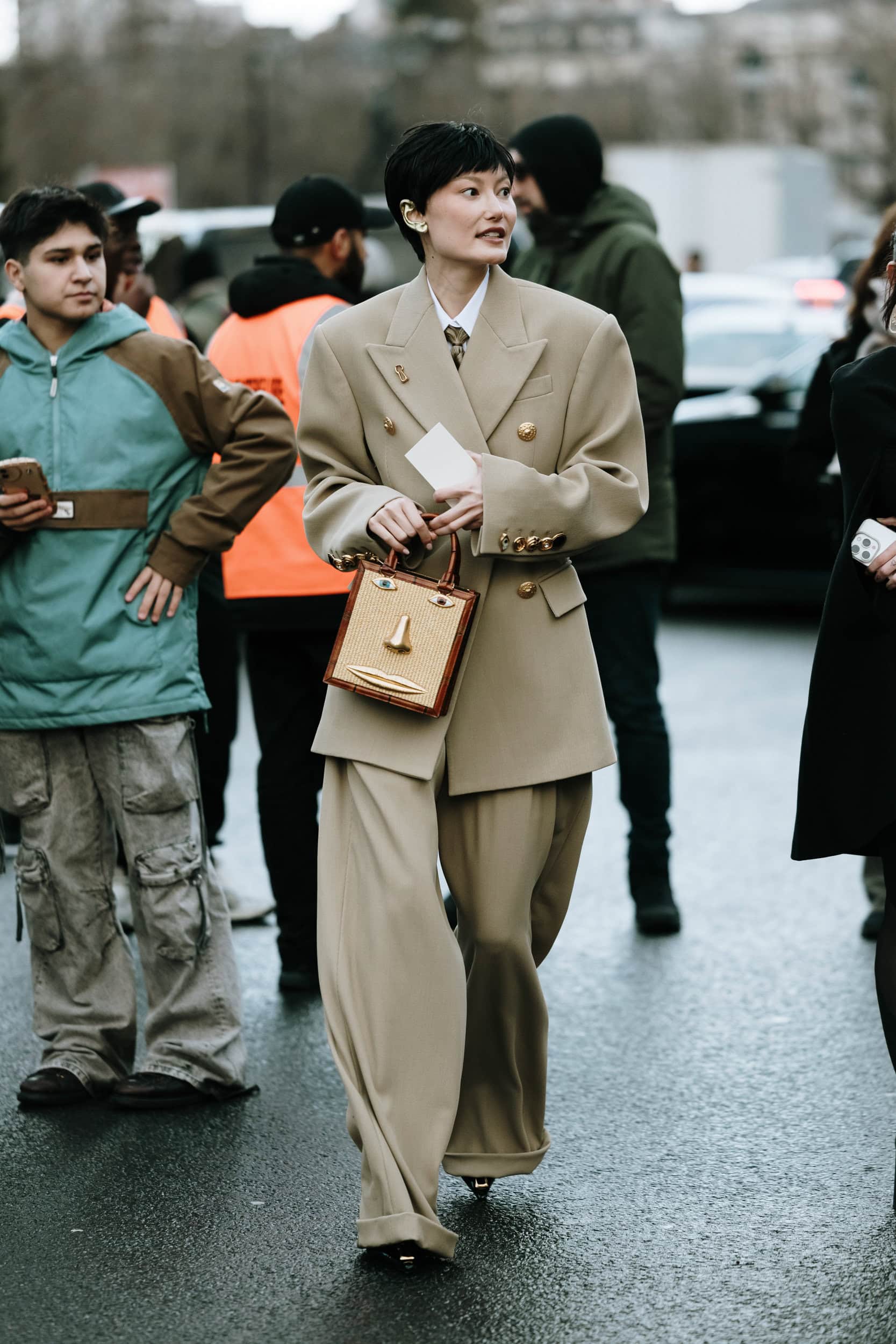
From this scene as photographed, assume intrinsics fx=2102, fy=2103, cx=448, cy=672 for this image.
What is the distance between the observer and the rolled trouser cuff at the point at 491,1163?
13.7 ft

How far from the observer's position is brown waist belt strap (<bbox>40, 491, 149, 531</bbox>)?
4781mm

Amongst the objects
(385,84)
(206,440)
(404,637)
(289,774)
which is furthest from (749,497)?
(385,84)

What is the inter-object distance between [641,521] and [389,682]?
264cm

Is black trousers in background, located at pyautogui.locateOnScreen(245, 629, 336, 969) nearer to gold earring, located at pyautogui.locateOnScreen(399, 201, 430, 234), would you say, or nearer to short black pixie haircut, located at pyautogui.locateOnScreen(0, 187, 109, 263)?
short black pixie haircut, located at pyautogui.locateOnScreen(0, 187, 109, 263)

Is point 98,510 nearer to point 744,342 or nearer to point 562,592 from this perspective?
point 562,592

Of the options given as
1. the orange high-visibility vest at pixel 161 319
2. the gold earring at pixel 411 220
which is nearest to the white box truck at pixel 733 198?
the orange high-visibility vest at pixel 161 319

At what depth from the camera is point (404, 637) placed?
3.85 meters

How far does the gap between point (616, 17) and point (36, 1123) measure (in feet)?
403

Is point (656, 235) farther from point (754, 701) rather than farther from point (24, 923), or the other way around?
point (754, 701)

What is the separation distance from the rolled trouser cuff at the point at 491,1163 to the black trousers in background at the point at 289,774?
169 cm

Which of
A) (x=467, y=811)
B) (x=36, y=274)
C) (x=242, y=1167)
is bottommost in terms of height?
(x=242, y=1167)

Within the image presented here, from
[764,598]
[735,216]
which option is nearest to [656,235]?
[764,598]

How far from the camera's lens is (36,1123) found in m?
4.77

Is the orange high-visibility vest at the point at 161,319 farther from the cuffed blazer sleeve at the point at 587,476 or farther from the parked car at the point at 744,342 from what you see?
the parked car at the point at 744,342
